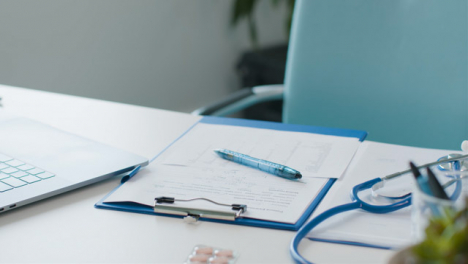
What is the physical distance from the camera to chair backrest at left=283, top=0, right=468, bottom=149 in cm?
105

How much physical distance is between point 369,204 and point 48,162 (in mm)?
446

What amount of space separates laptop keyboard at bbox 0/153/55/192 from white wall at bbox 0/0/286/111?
105cm

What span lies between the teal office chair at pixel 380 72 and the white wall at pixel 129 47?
35.6 inches

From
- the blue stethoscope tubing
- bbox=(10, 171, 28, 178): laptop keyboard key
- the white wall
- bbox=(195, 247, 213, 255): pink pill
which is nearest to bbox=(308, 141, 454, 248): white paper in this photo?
the blue stethoscope tubing

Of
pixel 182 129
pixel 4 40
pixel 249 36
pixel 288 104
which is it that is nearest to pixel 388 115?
pixel 288 104

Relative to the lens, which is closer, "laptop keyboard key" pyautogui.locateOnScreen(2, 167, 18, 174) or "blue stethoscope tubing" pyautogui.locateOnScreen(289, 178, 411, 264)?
"blue stethoscope tubing" pyautogui.locateOnScreen(289, 178, 411, 264)

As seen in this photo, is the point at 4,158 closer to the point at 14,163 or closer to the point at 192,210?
the point at 14,163

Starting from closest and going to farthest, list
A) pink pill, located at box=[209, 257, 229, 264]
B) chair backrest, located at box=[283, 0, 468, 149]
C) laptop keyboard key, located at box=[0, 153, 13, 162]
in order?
pink pill, located at box=[209, 257, 229, 264] < laptop keyboard key, located at box=[0, 153, 13, 162] < chair backrest, located at box=[283, 0, 468, 149]

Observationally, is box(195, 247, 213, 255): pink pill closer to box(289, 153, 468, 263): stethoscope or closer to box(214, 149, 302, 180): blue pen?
box(289, 153, 468, 263): stethoscope

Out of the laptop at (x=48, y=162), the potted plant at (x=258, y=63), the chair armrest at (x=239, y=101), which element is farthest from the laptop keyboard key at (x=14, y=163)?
the potted plant at (x=258, y=63)

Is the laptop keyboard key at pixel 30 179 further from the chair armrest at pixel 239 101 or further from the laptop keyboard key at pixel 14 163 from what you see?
the chair armrest at pixel 239 101

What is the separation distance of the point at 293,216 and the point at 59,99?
69cm

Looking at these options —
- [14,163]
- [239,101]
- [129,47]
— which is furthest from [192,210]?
[129,47]

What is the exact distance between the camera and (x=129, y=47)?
2.12 metres
